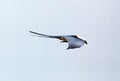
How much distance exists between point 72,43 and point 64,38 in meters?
0.24

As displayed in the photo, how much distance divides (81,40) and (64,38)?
0.74 ft

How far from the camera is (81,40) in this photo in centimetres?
445

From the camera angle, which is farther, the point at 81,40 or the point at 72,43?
the point at 81,40

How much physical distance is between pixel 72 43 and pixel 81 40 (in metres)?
0.30

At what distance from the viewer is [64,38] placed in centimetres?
439

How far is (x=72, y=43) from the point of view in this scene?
13.7ft
